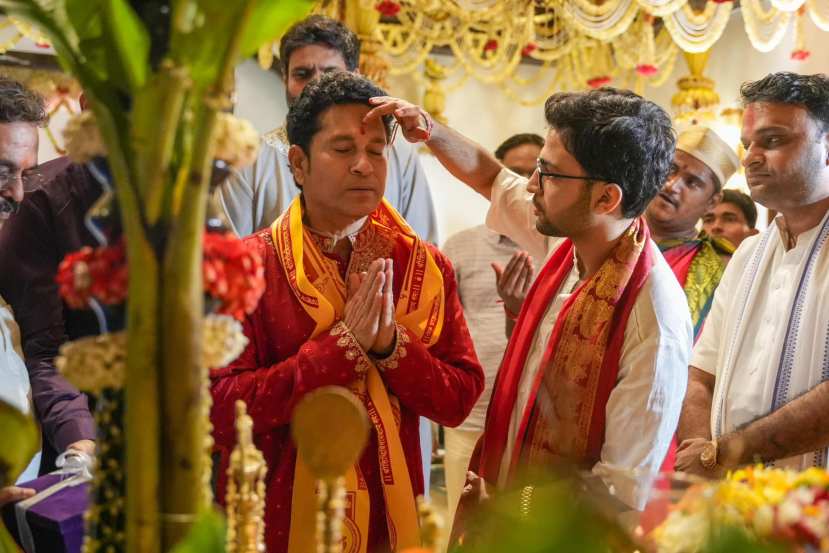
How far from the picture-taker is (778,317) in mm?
2059

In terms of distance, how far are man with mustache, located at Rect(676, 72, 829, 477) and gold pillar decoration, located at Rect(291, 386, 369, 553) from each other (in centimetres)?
134

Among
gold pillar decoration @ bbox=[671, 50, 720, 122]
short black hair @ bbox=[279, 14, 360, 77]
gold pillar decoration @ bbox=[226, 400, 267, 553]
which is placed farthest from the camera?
gold pillar decoration @ bbox=[671, 50, 720, 122]

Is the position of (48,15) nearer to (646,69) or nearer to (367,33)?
(367,33)

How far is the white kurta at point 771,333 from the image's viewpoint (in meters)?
1.96

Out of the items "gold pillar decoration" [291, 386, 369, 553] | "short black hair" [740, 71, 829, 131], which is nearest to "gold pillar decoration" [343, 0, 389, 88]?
"short black hair" [740, 71, 829, 131]

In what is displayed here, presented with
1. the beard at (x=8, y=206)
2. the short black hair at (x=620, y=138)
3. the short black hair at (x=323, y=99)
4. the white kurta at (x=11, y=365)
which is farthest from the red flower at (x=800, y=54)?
the white kurta at (x=11, y=365)

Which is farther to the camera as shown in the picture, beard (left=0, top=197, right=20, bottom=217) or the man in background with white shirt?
the man in background with white shirt

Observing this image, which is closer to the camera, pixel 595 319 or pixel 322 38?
pixel 595 319

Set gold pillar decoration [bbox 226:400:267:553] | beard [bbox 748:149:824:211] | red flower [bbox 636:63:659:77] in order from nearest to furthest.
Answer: gold pillar decoration [bbox 226:400:267:553], beard [bbox 748:149:824:211], red flower [bbox 636:63:659:77]

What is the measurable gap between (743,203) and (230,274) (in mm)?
3514

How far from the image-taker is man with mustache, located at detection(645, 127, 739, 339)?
10.2 ft

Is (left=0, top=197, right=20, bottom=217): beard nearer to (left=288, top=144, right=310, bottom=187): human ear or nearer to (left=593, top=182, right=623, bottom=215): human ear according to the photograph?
(left=288, top=144, right=310, bottom=187): human ear

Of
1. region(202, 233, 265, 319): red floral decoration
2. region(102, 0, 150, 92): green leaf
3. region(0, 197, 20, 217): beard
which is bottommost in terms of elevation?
region(202, 233, 265, 319): red floral decoration

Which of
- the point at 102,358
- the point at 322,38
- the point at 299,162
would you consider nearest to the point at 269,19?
the point at 102,358
